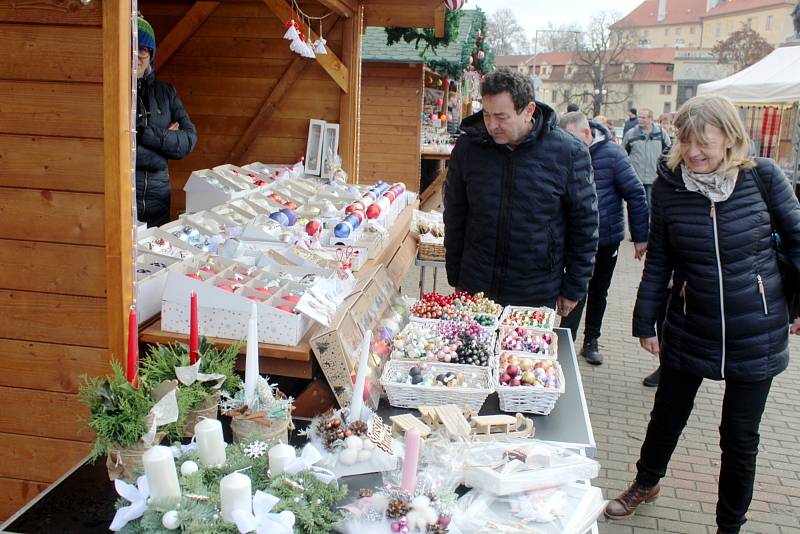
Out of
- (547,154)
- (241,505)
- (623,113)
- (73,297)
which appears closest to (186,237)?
(73,297)

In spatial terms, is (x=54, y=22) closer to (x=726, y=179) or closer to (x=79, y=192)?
(x=79, y=192)

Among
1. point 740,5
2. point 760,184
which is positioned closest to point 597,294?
point 760,184

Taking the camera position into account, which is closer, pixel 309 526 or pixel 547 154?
pixel 309 526

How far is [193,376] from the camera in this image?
1900mm

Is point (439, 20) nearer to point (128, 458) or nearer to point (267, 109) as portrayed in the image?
point (267, 109)

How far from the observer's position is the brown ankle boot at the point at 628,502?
11.3 feet

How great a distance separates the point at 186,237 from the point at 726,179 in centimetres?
251

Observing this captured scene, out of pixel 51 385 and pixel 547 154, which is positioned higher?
pixel 547 154

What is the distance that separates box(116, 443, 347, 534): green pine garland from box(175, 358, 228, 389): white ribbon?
229 mm

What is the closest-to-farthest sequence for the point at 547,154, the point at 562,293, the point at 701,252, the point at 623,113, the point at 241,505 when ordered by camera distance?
the point at 241,505
the point at 701,252
the point at 547,154
the point at 562,293
the point at 623,113

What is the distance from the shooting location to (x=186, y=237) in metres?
3.56

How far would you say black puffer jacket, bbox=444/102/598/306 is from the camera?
3.21 m

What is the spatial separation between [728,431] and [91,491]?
7.99 feet

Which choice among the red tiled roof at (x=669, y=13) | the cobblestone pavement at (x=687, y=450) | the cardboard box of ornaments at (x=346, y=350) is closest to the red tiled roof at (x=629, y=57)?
the red tiled roof at (x=669, y=13)
